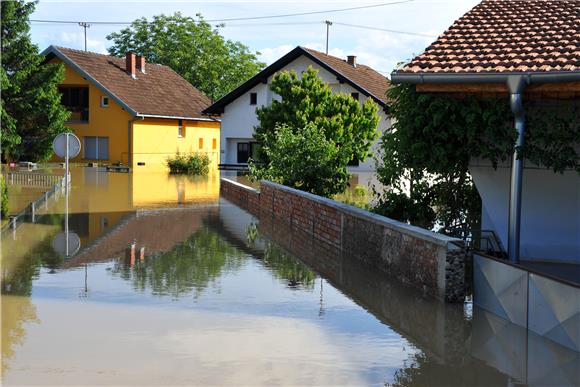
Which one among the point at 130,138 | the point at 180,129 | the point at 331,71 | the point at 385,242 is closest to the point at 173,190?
the point at 130,138

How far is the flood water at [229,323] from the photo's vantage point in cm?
735

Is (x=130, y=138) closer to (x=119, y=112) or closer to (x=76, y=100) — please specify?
(x=119, y=112)

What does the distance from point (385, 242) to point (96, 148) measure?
39.4 meters

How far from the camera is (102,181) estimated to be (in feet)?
113

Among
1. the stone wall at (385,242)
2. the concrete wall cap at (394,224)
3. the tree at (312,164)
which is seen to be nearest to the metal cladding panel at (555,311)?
the stone wall at (385,242)

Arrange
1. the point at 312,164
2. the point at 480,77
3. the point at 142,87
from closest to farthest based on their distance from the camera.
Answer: the point at 480,77
the point at 312,164
the point at 142,87

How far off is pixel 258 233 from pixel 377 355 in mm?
9987

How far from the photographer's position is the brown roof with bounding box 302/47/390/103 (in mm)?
46281

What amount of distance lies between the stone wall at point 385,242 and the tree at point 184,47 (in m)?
59.9

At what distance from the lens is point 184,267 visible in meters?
13.2

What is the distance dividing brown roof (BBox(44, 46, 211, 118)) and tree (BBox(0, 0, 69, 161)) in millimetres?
6711

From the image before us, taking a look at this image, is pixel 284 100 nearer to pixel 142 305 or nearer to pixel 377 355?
pixel 142 305

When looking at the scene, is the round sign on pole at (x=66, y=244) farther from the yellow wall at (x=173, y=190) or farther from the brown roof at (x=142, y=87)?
the brown roof at (x=142, y=87)

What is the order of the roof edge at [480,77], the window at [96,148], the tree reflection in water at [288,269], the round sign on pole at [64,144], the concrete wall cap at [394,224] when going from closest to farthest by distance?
the concrete wall cap at [394,224] → the roof edge at [480,77] → the tree reflection in water at [288,269] → the round sign on pole at [64,144] → the window at [96,148]
